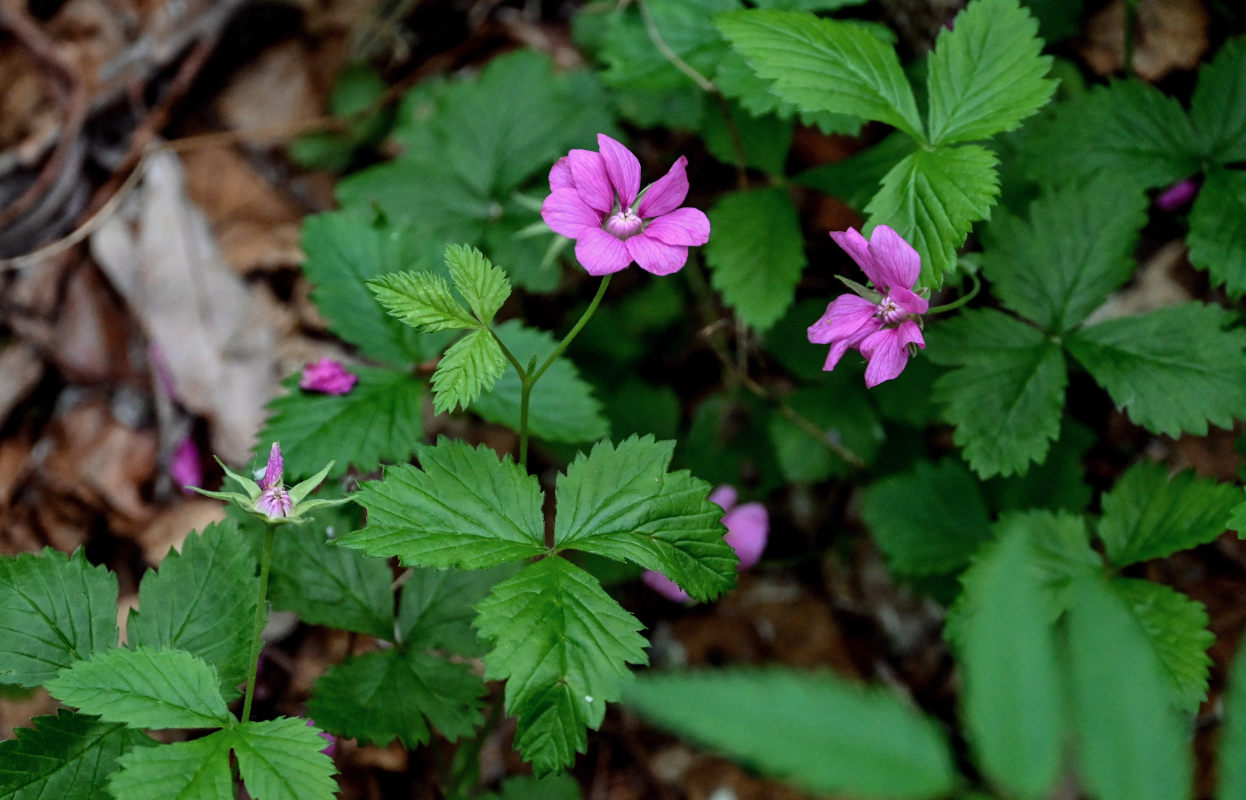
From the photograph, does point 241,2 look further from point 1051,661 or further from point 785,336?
point 1051,661

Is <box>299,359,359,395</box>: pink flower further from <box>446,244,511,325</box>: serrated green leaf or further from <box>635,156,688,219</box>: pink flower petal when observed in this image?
<box>635,156,688,219</box>: pink flower petal

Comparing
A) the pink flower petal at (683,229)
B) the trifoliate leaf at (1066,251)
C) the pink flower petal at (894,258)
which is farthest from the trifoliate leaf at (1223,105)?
the pink flower petal at (683,229)

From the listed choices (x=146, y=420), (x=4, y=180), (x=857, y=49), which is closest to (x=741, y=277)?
(x=857, y=49)

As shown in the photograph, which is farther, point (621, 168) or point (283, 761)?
point (621, 168)

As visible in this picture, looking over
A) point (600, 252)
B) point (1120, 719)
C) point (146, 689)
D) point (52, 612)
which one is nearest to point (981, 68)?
point (600, 252)

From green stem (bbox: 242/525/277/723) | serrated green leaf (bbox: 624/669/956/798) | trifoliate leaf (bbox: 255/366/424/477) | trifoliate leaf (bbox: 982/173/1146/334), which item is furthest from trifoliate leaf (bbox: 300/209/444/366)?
serrated green leaf (bbox: 624/669/956/798)

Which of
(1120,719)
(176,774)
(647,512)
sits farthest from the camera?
(647,512)

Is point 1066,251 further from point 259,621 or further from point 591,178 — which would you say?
point 259,621
